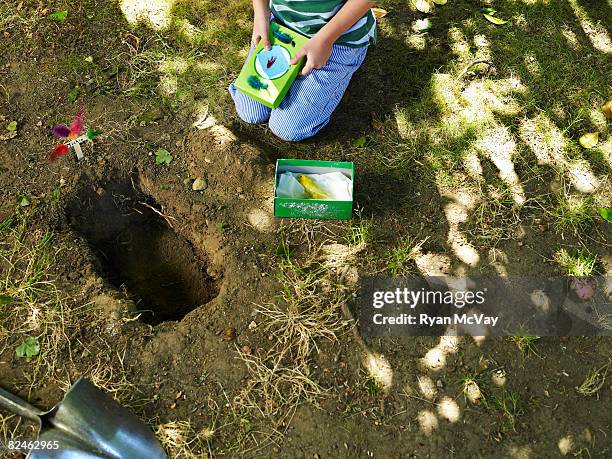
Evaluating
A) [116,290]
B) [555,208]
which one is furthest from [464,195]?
[116,290]

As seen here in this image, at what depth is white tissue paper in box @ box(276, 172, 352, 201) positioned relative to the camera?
2746mm

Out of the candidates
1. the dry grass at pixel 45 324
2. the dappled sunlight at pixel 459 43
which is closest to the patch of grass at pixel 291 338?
the dry grass at pixel 45 324

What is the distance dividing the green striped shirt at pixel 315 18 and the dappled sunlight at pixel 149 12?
0.90 meters

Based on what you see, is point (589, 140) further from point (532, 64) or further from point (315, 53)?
point (315, 53)

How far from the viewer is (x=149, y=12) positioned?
3.55m

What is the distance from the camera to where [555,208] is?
2883 millimetres

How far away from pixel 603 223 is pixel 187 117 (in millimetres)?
2230

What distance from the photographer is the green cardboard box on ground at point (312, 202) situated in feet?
8.70

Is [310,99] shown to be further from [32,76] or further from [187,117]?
[32,76]

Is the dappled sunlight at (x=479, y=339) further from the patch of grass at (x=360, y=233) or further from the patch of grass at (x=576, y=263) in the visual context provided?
the patch of grass at (x=360, y=233)

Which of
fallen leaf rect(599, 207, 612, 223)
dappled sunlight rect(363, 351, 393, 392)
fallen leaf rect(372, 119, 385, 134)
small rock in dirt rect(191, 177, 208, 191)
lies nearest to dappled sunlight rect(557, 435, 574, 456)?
dappled sunlight rect(363, 351, 393, 392)

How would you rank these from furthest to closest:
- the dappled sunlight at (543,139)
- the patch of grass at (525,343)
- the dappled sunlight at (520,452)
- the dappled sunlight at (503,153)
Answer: the dappled sunlight at (543,139) < the dappled sunlight at (503,153) < the patch of grass at (525,343) < the dappled sunlight at (520,452)

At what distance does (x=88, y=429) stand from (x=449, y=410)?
1431mm

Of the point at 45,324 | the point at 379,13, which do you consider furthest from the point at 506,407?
the point at 379,13
